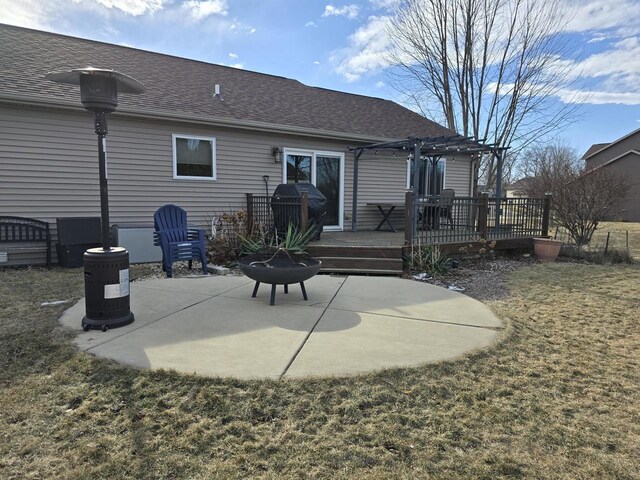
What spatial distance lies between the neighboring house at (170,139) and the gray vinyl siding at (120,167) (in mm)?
18

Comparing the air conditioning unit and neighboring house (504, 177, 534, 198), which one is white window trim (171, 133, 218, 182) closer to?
the air conditioning unit

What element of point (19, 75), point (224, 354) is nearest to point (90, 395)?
point (224, 354)

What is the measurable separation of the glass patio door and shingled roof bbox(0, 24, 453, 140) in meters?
0.71

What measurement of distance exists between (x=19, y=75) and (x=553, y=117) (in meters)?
16.5

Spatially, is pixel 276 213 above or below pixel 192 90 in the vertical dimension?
below

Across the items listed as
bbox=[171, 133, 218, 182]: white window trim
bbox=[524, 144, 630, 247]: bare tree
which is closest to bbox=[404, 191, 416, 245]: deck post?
bbox=[171, 133, 218, 182]: white window trim

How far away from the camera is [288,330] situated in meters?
3.74

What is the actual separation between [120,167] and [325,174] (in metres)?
4.64

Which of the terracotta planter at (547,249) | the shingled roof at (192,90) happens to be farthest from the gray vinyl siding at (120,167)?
the terracotta planter at (547,249)

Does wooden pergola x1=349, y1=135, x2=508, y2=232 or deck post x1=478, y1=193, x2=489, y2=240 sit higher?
wooden pergola x1=349, y1=135, x2=508, y2=232

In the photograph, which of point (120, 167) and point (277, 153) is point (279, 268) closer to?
point (120, 167)

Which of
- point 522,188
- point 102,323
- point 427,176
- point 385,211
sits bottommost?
point 102,323

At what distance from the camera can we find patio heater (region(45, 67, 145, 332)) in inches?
142

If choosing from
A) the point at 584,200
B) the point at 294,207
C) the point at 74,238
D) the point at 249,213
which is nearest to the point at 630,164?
the point at 584,200
